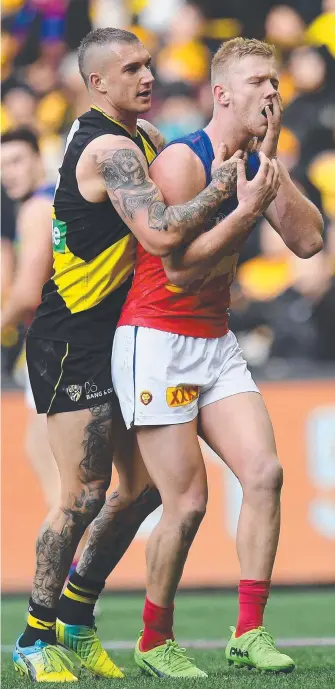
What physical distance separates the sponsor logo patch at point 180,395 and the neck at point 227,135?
0.90 meters

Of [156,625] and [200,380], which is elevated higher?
[200,380]

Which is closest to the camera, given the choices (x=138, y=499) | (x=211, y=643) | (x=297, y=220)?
(x=297, y=220)

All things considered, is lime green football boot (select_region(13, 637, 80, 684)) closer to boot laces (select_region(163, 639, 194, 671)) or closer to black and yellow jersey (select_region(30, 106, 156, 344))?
boot laces (select_region(163, 639, 194, 671))

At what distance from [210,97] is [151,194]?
6.18 m

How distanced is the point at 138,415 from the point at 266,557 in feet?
2.38

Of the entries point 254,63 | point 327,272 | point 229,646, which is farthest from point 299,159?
point 229,646

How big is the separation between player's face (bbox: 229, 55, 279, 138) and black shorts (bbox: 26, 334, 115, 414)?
1.02m

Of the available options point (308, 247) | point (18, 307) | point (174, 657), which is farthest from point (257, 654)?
point (18, 307)

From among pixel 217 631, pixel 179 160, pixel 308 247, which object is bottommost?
pixel 217 631

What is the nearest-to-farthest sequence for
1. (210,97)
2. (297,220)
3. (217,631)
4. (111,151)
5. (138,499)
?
1. (111,151)
2. (297,220)
3. (138,499)
4. (217,631)
5. (210,97)

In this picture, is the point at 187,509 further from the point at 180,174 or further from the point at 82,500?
the point at 180,174

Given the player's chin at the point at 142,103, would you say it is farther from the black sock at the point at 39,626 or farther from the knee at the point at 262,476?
the black sock at the point at 39,626

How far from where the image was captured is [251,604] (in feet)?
15.2

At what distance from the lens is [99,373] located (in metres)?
4.83
